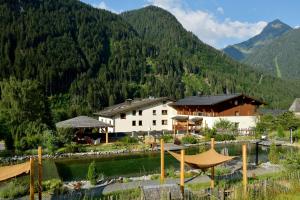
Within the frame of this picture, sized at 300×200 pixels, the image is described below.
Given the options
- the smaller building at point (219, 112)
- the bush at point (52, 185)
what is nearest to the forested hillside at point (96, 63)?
the smaller building at point (219, 112)

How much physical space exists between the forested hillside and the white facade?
1128 cm

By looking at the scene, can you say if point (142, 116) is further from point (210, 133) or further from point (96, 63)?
point (96, 63)

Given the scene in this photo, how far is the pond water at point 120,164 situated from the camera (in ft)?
65.5

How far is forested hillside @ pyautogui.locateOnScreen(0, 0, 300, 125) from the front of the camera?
81500mm

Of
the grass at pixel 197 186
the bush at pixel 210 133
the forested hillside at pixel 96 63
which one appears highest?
the forested hillside at pixel 96 63

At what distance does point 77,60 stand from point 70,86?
13003 millimetres

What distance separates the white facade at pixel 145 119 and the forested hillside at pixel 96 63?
11.3 metres

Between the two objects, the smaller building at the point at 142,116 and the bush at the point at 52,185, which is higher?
the smaller building at the point at 142,116

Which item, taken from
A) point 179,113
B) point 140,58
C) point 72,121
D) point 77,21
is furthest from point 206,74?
point 72,121

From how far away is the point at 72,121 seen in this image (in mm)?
30750

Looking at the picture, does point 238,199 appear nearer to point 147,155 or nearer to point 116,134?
point 147,155

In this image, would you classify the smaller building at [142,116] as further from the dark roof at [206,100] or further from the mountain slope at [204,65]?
the mountain slope at [204,65]

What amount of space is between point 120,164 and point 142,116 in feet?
61.8

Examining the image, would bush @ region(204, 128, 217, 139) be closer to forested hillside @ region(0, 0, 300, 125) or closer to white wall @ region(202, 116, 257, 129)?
white wall @ region(202, 116, 257, 129)
